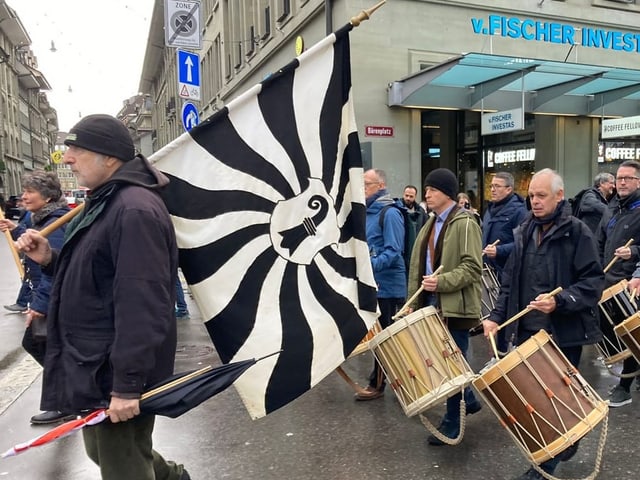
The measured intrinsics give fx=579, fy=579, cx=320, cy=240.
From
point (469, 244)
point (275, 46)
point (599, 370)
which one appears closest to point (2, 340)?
point (469, 244)

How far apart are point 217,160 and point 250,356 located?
3.28 feet

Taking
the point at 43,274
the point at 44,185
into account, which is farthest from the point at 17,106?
the point at 43,274

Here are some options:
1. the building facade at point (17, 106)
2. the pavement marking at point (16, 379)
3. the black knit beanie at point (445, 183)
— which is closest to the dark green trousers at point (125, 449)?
the black knit beanie at point (445, 183)

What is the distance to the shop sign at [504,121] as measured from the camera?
10.2 metres

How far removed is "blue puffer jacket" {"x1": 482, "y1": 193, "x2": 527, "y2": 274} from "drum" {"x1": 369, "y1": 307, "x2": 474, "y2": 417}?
116 inches

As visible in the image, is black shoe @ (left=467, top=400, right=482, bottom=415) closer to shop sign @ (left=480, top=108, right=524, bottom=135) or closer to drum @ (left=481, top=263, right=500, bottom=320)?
drum @ (left=481, top=263, right=500, bottom=320)

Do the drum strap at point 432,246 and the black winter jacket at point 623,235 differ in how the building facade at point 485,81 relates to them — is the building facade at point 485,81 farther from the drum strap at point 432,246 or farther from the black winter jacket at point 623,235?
the drum strap at point 432,246

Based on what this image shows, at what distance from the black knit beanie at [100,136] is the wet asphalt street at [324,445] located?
2.16 meters

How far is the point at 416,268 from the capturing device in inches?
171

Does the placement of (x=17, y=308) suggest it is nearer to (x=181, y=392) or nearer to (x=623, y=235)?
(x=181, y=392)

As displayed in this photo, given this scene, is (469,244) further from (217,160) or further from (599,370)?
(599,370)

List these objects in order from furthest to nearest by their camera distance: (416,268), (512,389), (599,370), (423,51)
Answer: (423,51) → (599,370) → (416,268) → (512,389)

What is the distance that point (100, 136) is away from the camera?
98.4 inches

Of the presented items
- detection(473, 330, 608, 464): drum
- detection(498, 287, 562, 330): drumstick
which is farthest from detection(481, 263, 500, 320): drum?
detection(473, 330, 608, 464): drum
